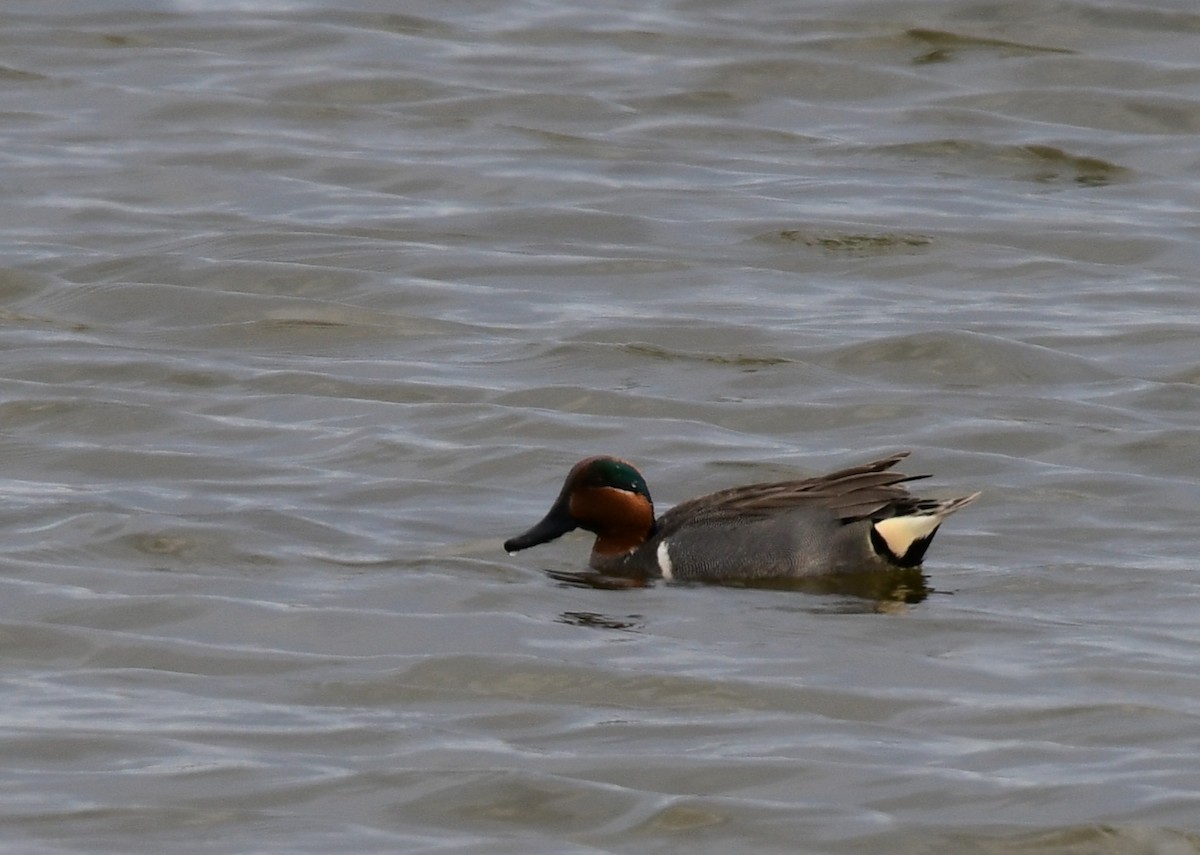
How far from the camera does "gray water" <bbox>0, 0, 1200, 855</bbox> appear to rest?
7.07 metres

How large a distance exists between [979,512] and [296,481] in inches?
107

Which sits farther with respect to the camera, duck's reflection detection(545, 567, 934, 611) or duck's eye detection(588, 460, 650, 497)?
duck's eye detection(588, 460, 650, 497)

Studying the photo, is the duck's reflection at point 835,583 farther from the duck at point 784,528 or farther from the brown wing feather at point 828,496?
the brown wing feather at point 828,496

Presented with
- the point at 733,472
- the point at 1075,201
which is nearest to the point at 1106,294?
the point at 1075,201

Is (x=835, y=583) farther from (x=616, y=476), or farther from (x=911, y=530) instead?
(x=616, y=476)

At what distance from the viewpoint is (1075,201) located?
15.3 meters

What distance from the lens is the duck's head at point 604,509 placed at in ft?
31.6

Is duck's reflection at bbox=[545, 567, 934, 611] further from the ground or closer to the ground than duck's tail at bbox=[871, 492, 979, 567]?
closer to the ground

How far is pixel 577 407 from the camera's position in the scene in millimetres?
11602

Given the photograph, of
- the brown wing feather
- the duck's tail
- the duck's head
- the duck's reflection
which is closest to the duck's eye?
the duck's head

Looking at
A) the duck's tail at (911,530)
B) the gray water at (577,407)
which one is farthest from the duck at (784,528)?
the gray water at (577,407)

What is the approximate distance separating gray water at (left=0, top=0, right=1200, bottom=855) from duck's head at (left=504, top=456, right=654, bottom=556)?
Result: 29 centimetres

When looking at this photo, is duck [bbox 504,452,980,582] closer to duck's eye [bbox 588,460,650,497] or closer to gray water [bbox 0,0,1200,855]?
duck's eye [bbox 588,460,650,497]

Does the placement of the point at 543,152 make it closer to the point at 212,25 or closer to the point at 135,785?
the point at 212,25
